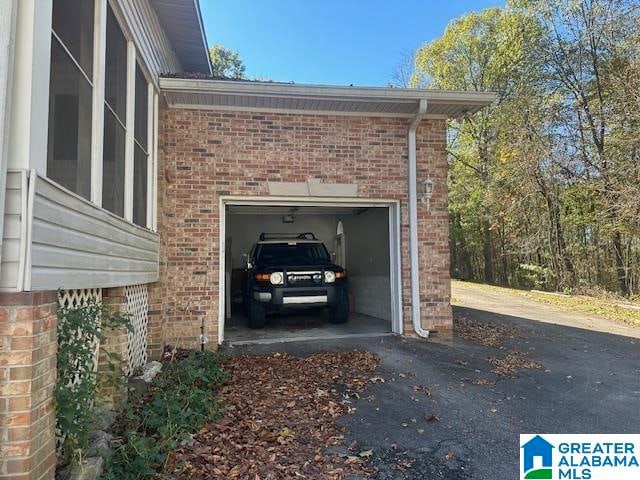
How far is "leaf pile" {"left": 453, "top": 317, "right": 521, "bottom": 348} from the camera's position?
7330mm

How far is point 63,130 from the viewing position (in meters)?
2.99

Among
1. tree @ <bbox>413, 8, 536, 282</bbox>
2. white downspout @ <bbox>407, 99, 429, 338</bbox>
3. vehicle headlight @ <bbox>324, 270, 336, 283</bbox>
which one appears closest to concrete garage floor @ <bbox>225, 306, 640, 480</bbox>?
white downspout @ <bbox>407, 99, 429, 338</bbox>

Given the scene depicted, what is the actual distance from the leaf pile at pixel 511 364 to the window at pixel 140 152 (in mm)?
5068

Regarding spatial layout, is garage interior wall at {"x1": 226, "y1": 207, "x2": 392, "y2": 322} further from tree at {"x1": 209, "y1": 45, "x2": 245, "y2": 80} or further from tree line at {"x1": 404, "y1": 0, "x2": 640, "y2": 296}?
tree at {"x1": 209, "y1": 45, "x2": 245, "y2": 80}

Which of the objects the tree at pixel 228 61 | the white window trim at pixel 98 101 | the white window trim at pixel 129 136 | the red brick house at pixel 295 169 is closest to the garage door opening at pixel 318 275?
the red brick house at pixel 295 169

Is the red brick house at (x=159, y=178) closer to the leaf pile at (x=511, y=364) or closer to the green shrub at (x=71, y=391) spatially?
the green shrub at (x=71, y=391)

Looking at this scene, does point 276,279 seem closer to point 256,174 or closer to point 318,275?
point 318,275

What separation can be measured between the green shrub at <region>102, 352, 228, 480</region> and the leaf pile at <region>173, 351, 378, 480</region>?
0.14 m

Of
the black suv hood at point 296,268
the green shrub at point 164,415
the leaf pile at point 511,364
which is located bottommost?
the leaf pile at point 511,364

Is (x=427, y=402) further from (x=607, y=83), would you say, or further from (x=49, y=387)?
(x=607, y=83)

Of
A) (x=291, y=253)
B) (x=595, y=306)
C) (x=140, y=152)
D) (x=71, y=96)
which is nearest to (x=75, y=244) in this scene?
(x=71, y=96)

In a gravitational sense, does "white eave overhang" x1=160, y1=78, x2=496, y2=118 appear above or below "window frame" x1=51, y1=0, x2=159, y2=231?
above

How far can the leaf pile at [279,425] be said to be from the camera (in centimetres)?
318

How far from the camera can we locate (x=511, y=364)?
19.7 ft
